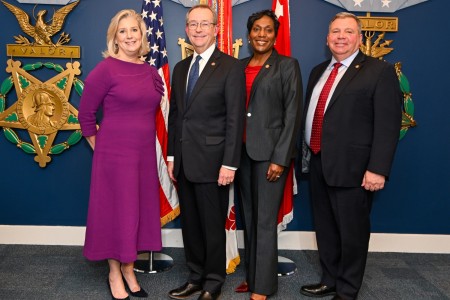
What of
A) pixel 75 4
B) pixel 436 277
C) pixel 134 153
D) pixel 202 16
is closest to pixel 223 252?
pixel 134 153

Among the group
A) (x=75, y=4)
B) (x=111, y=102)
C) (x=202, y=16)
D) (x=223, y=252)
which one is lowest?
(x=223, y=252)

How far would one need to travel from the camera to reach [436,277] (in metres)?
3.23

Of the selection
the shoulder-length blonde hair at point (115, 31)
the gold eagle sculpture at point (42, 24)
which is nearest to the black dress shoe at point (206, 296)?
the shoulder-length blonde hair at point (115, 31)

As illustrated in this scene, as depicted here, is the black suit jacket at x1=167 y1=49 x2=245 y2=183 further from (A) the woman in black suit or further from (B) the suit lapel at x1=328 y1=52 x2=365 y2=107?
(B) the suit lapel at x1=328 y1=52 x2=365 y2=107

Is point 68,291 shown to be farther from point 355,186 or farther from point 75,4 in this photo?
point 75,4

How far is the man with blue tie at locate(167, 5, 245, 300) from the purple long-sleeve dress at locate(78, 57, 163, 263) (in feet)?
0.63

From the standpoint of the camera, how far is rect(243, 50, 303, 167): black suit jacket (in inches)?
101

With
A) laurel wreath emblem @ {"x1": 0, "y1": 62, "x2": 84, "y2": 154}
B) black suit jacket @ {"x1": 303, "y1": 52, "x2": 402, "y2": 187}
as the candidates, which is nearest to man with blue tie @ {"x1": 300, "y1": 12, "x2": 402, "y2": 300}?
black suit jacket @ {"x1": 303, "y1": 52, "x2": 402, "y2": 187}

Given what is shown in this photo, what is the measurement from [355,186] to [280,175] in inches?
17.3

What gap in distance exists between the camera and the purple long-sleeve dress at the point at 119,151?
2.59m

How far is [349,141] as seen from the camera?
102 inches

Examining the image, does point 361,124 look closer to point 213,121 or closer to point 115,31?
point 213,121

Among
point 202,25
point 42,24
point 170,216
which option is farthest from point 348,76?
point 42,24

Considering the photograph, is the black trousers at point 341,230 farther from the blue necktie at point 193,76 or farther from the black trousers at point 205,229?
the blue necktie at point 193,76
